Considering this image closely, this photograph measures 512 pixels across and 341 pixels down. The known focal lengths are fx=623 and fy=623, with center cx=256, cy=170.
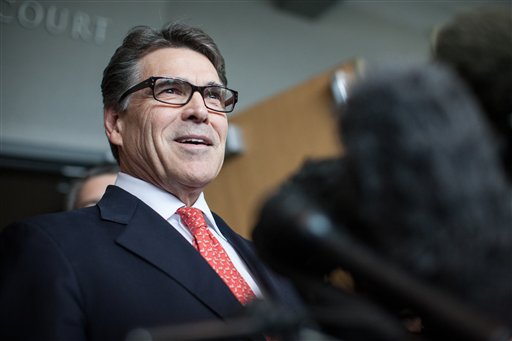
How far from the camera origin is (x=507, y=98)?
49 cm

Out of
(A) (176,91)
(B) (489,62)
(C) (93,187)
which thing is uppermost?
(B) (489,62)

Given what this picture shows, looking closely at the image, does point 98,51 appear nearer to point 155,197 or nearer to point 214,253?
point 155,197

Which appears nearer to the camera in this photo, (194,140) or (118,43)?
(194,140)

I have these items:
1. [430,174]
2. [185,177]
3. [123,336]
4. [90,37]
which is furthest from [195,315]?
[90,37]

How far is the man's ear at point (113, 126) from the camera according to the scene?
4.06 ft

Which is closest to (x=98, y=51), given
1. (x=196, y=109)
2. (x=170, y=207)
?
(x=196, y=109)

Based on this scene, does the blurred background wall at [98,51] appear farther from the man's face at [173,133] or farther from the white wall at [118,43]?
the man's face at [173,133]

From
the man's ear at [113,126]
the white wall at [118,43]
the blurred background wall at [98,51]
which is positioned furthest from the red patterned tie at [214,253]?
the blurred background wall at [98,51]

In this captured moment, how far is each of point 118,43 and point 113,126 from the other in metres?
1.23

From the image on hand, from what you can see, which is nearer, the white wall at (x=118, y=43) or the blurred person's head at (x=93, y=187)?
the blurred person's head at (x=93, y=187)

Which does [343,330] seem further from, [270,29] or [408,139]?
[270,29]

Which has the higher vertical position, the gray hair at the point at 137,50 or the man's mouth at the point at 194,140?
the gray hair at the point at 137,50

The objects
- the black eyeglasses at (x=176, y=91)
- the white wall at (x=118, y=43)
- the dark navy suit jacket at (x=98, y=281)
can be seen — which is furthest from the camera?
the white wall at (x=118, y=43)

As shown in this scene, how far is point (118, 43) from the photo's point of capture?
2.38 m
